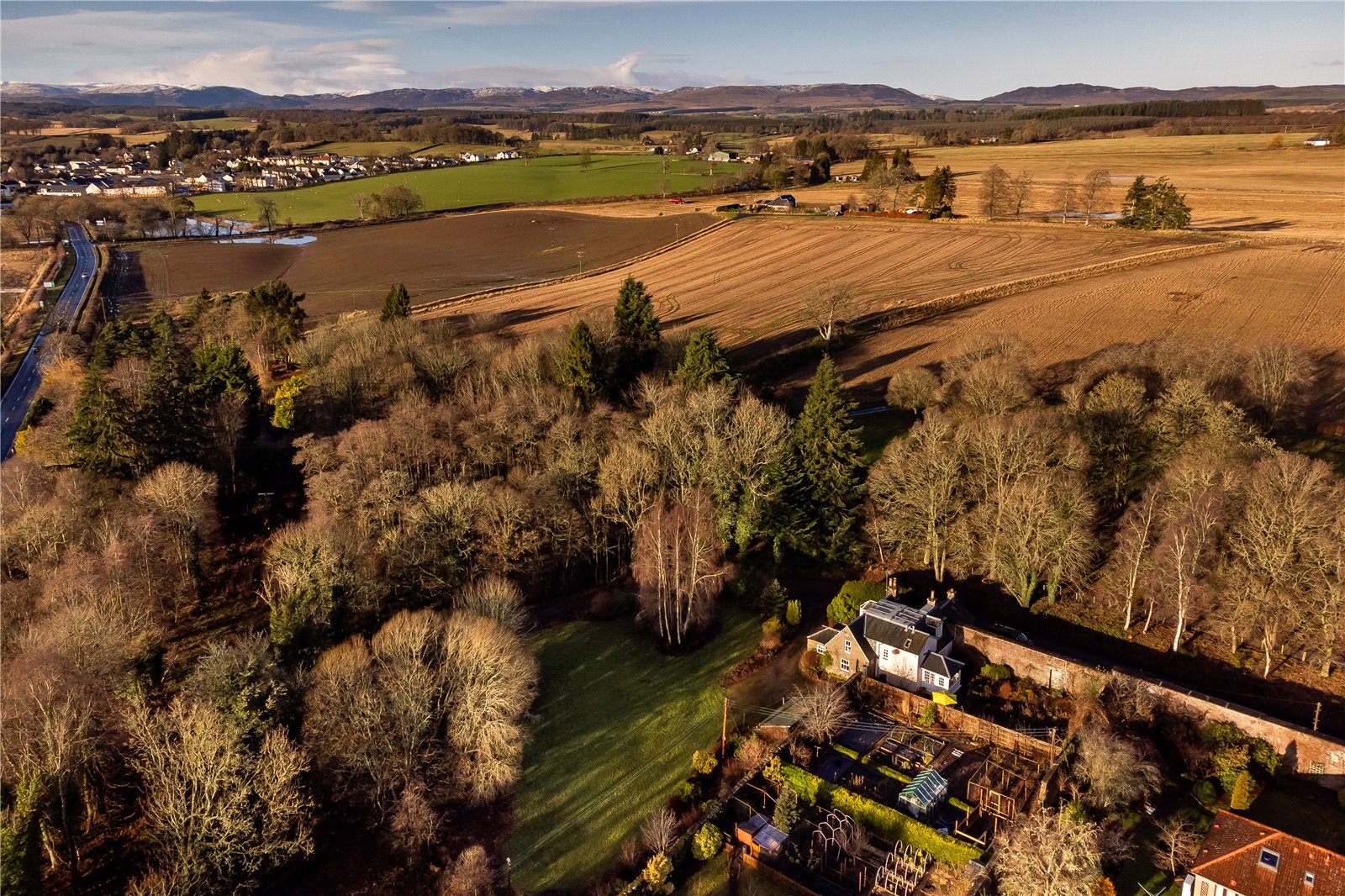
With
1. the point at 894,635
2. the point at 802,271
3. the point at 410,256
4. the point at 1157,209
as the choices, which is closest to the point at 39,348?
the point at 410,256

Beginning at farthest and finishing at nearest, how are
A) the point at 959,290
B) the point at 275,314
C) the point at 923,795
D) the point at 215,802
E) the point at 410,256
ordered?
the point at 410,256, the point at 959,290, the point at 275,314, the point at 923,795, the point at 215,802

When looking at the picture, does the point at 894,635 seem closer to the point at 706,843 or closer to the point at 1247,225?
the point at 706,843

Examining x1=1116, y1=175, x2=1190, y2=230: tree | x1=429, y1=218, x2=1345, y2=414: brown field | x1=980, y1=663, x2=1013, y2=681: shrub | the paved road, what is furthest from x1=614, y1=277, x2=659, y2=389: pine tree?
x1=1116, y1=175, x2=1190, y2=230: tree

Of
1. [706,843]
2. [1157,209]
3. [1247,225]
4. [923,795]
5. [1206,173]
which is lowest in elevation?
[706,843]

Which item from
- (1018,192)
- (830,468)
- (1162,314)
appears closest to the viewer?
(830,468)

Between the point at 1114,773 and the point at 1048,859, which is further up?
the point at 1048,859

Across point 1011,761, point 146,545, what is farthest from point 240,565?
point 1011,761
